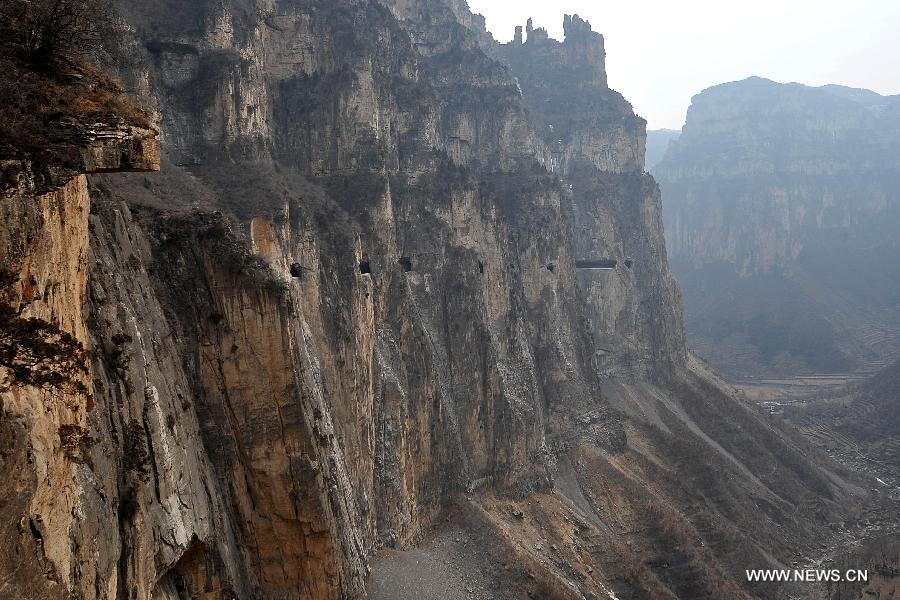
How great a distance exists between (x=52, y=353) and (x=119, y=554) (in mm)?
5064

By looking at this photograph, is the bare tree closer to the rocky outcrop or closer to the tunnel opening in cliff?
the rocky outcrop

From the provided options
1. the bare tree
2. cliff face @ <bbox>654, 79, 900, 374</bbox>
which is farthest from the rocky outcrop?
cliff face @ <bbox>654, 79, 900, 374</bbox>

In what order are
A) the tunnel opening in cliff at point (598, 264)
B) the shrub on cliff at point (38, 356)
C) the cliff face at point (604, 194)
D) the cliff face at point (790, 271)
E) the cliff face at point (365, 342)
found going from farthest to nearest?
the cliff face at point (790, 271), the tunnel opening in cliff at point (598, 264), the cliff face at point (604, 194), the cliff face at point (365, 342), the shrub on cliff at point (38, 356)

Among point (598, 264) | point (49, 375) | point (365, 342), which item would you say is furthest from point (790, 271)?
point (49, 375)

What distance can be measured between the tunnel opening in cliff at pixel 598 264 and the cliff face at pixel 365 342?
471mm

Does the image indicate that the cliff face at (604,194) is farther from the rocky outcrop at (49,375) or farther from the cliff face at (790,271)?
the rocky outcrop at (49,375)

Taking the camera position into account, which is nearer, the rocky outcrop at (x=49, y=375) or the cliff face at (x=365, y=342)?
the rocky outcrop at (x=49, y=375)

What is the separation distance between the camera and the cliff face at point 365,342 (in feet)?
50.3

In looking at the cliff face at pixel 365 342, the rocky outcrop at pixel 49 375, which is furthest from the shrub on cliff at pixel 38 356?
the cliff face at pixel 365 342

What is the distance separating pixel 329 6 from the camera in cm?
5691

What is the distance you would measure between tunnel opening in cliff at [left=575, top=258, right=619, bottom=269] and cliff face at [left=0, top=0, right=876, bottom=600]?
18.5 inches

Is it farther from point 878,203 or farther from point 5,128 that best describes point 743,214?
point 5,128

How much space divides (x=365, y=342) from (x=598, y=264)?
2282 inches

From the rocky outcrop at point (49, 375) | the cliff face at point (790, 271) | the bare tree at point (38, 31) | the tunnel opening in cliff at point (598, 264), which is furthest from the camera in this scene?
the cliff face at point (790, 271)
